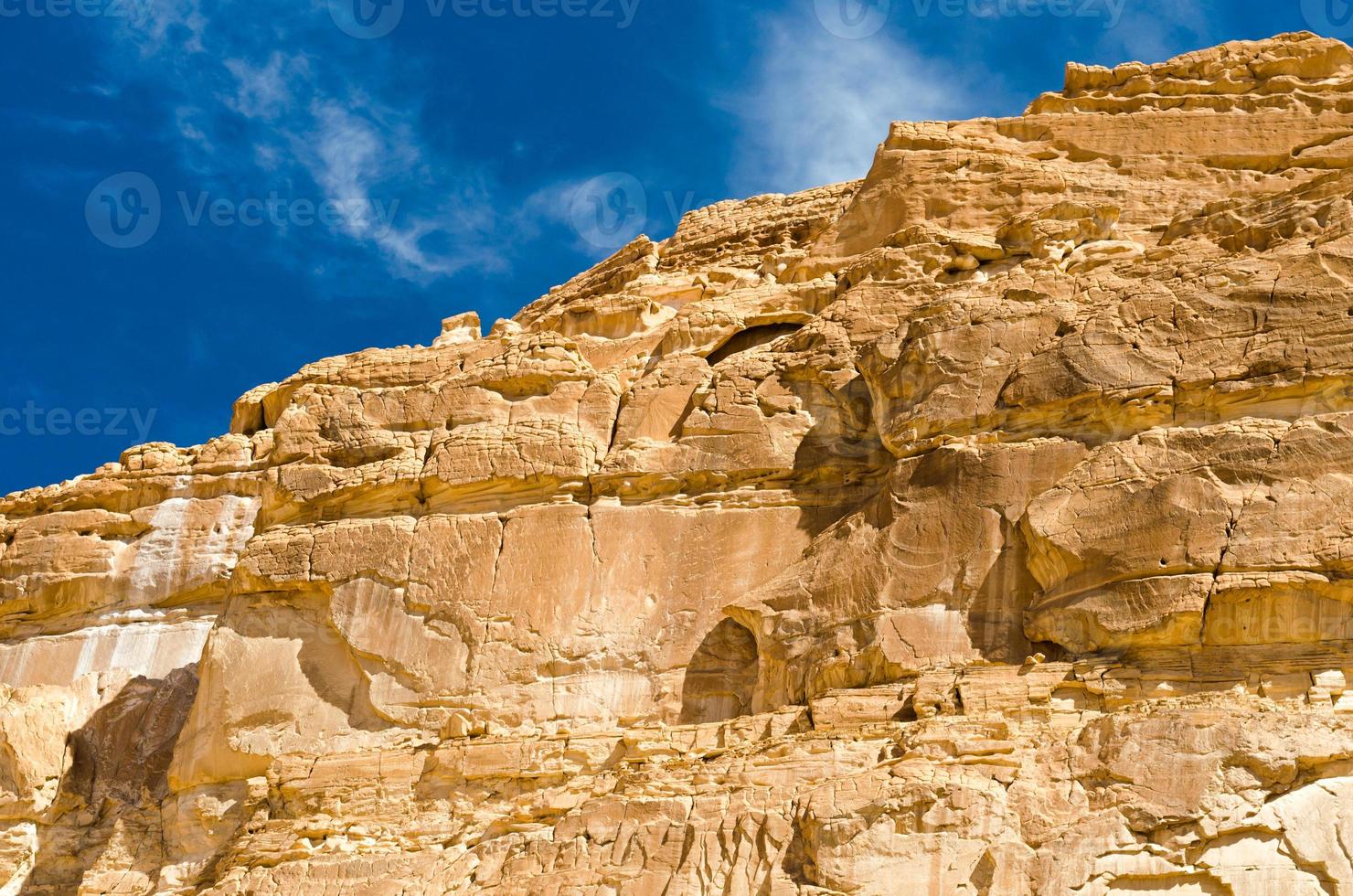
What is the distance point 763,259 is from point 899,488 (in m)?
10.7

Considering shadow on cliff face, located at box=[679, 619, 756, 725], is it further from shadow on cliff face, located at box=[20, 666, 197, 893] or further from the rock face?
shadow on cliff face, located at box=[20, 666, 197, 893]

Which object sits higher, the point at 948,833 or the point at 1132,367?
the point at 1132,367

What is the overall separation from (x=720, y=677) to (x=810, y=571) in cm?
203

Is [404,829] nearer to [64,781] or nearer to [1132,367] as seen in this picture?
[64,781]

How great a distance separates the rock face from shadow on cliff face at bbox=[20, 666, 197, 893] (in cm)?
7

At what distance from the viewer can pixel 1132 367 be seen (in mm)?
23266

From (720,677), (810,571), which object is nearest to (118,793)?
(720,677)

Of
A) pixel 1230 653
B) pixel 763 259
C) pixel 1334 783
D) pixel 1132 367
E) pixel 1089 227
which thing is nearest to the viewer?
pixel 1334 783

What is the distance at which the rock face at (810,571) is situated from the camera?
777 inches

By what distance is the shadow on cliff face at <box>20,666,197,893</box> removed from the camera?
2742 centimetres

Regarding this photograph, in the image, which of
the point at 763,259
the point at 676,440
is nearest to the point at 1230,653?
the point at 676,440

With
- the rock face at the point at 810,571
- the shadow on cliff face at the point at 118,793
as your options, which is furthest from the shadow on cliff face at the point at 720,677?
the shadow on cliff face at the point at 118,793

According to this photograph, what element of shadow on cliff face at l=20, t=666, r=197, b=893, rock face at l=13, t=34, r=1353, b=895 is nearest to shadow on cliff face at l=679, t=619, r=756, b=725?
rock face at l=13, t=34, r=1353, b=895

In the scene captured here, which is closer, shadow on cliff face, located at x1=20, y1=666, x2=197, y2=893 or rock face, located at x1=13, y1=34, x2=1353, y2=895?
rock face, located at x1=13, y1=34, x2=1353, y2=895
